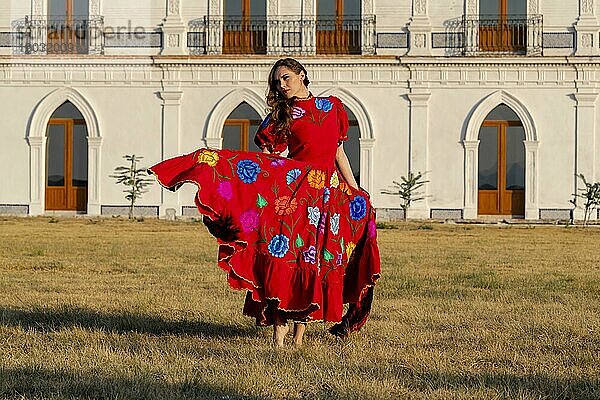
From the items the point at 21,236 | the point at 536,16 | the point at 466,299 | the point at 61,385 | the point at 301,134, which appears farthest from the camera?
the point at 536,16

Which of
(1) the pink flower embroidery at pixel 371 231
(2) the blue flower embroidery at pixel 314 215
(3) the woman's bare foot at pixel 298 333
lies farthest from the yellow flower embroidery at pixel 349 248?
(3) the woman's bare foot at pixel 298 333

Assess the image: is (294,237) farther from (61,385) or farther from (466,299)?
(466,299)

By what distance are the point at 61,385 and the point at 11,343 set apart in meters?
1.40

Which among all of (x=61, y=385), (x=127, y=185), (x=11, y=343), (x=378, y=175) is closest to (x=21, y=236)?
(x=127, y=185)

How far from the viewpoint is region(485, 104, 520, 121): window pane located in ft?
82.9

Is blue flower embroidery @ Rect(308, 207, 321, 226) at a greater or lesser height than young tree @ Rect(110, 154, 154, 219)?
lesser

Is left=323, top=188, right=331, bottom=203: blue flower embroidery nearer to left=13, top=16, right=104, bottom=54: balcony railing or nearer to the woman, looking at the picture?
the woman

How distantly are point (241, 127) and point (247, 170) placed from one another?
19.5 m

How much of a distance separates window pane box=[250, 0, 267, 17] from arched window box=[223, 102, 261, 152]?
199 cm

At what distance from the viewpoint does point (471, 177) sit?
82.2ft

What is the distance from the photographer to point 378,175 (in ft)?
82.6

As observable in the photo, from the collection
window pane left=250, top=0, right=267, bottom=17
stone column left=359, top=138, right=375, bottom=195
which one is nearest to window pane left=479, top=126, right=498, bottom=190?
stone column left=359, top=138, right=375, bottom=195

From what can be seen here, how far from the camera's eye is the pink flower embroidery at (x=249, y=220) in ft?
20.4

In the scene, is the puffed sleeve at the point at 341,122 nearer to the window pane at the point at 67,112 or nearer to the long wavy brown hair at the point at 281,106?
the long wavy brown hair at the point at 281,106
